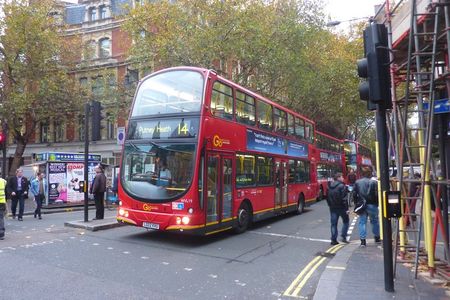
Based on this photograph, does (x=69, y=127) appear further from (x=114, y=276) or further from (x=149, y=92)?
(x=114, y=276)

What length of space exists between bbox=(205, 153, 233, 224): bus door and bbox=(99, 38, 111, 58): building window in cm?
3115

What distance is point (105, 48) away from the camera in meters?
38.5

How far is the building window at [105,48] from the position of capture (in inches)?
1506

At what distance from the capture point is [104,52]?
38.6 m

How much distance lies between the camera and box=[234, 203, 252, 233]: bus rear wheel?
1130cm

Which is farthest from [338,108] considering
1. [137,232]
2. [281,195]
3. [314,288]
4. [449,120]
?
[314,288]

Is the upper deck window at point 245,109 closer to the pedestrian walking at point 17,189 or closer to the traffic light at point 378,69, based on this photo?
the traffic light at point 378,69

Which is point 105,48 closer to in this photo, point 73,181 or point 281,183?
point 73,181

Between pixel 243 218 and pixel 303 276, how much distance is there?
4.53 meters

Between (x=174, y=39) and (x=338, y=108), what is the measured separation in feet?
59.7

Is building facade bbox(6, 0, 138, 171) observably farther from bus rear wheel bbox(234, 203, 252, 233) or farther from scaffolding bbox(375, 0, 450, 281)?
scaffolding bbox(375, 0, 450, 281)

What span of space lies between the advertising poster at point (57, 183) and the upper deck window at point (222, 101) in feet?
37.5

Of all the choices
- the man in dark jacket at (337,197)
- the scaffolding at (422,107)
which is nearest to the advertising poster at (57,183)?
the man in dark jacket at (337,197)

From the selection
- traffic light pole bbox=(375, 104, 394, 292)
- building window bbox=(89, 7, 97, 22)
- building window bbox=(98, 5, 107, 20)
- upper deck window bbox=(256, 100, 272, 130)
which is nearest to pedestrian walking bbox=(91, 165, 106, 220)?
upper deck window bbox=(256, 100, 272, 130)
